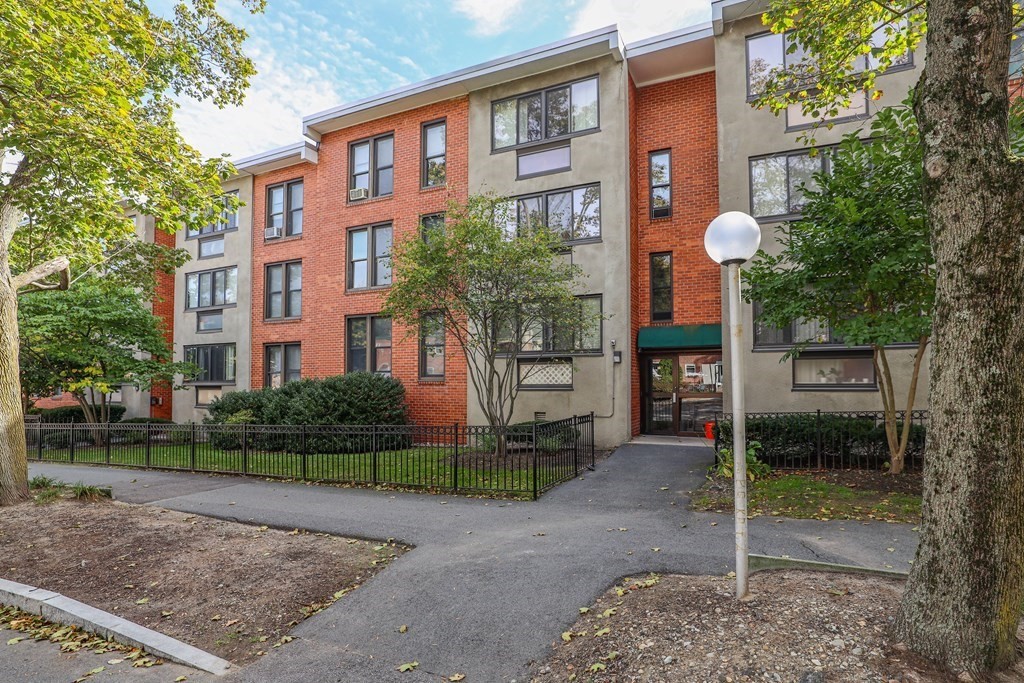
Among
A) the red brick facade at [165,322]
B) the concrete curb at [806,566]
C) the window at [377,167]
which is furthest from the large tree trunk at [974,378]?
the red brick facade at [165,322]

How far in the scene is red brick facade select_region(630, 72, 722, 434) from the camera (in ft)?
47.3

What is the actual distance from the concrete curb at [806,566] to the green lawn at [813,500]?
8.35ft

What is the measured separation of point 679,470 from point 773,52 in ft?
33.7

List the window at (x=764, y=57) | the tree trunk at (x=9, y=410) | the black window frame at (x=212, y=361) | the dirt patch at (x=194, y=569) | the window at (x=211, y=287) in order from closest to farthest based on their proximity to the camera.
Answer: the dirt patch at (x=194, y=569)
the tree trunk at (x=9, y=410)
the window at (x=764, y=57)
the black window frame at (x=212, y=361)
the window at (x=211, y=287)

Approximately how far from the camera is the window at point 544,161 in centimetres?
1523

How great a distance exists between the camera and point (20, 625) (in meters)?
5.03

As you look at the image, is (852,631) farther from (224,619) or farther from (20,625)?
(20,625)

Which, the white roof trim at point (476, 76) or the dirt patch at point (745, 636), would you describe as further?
the white roof trim at point (476, 76)

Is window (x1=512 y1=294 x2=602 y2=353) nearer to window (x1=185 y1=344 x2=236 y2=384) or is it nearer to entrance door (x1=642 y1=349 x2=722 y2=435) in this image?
entrance door (x1=642 y1=349 x2=722 y2=435)

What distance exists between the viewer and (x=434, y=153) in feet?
56.9

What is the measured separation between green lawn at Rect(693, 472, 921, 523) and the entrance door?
17.0ft

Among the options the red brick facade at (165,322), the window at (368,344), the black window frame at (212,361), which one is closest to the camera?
the window at (368,344)

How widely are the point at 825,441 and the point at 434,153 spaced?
1332 cm

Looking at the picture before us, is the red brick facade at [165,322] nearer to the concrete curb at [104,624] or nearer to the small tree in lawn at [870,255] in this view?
the concrete curb at [104,624]
